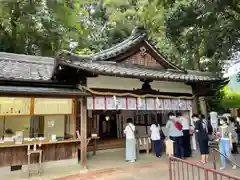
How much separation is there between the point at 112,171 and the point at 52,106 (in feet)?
11.0

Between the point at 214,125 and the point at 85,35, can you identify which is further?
the point at 85,35

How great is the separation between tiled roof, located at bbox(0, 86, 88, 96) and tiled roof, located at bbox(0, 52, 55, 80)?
1.70ft

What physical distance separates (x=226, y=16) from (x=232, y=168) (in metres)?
8.51

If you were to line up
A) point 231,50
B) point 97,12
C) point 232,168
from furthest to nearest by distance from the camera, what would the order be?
point 97,12 → point 231,50 → point 232,168

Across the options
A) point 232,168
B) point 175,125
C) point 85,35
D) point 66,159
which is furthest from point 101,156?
point 85,35

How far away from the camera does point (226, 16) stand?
11898mm

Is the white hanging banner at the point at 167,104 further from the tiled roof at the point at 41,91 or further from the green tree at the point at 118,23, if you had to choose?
the green tree at the point at 118,23

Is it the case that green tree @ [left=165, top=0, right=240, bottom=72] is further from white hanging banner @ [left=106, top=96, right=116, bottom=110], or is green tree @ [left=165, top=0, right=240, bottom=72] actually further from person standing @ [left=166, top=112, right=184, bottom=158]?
white hanging banner @ [left=106, top=96, right=116, bottom=110]

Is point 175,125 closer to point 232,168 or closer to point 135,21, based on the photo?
point 232,168

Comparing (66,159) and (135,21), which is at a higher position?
(135,21)

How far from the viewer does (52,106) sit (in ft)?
27.0

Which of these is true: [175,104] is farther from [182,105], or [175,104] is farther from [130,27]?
[130,27]

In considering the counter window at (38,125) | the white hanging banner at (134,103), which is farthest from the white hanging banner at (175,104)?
the counter window at (38,125)

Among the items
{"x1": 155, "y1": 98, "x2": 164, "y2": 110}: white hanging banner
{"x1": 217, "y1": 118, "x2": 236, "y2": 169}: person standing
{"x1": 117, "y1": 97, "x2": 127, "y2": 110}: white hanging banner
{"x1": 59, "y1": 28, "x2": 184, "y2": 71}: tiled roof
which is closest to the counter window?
{"x1": 117, "y1": 97, "x2": 127, "y2": 110}: white hanging banner
